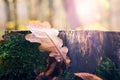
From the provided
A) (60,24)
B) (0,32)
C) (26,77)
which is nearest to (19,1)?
(60,24)

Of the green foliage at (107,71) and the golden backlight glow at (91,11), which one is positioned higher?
the golden backlight glow at (91,11)

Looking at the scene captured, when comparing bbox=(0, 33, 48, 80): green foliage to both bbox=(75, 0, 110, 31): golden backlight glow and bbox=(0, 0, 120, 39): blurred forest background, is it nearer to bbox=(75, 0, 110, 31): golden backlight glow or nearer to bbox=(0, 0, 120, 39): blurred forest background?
bbox=(0, 0, 120, 39): blurred forest background

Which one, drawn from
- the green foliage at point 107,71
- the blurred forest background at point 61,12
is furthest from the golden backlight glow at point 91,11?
the green foliage at point 107,71

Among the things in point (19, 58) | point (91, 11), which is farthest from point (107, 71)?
point (91, 11)

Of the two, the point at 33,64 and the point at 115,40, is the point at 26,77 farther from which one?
the point at 115,40

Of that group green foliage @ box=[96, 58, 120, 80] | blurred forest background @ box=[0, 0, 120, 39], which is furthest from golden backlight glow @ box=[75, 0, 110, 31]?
green foliage @ box=[96, 58, 120, 80]

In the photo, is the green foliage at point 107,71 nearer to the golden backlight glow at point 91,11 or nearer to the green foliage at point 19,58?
the green foliage at point 19,58

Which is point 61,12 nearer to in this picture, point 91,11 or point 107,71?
point 91,11
